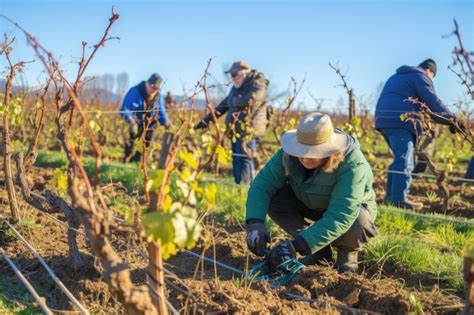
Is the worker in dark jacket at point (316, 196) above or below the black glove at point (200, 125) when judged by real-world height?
below

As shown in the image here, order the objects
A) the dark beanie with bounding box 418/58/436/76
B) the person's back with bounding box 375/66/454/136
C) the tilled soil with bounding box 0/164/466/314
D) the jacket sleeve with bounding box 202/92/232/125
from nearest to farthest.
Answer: the tilled soil with bounding box 0/164/466/314
the person's back with bounding box 375/66/454/136
the dark beanie with bounding box 418/58/436/76
the jacket sleeve with bounding box 202/92/232/125

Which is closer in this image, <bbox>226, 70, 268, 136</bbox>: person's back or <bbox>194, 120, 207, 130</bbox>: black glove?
<bbox>226, 70, 268, 136</bbox>: person's back

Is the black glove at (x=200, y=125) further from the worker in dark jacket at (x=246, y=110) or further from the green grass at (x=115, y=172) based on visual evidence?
the green grass at (x=115, y=172)

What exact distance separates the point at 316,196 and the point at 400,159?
2359mm

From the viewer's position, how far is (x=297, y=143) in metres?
3.17

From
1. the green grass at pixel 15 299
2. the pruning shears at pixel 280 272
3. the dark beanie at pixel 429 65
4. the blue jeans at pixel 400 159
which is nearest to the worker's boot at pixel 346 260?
the pruning shears at pixel 280 272

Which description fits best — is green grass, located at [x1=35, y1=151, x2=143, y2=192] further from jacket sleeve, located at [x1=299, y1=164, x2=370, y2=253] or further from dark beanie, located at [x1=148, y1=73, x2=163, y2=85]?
jacket sleeve, located at [x1=299, y1=164, x2=370, y2=253]

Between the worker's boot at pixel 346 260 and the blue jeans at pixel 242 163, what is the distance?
10.8 ft

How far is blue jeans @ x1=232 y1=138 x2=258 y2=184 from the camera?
263 inches

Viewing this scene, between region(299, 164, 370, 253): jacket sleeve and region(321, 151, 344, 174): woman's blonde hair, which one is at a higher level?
region(321, 151, 344, 174): woman's blonde hair

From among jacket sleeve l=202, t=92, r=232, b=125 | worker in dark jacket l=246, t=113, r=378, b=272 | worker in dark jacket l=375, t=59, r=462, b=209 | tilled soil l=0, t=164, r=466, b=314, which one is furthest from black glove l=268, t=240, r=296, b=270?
jacket sleeve l=202, t=92, r=232, b=125

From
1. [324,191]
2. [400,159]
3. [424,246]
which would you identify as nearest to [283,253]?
[324,191]

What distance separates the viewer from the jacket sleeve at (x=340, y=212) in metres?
3.01

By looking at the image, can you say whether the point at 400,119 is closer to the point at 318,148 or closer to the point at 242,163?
the point at 242,163
